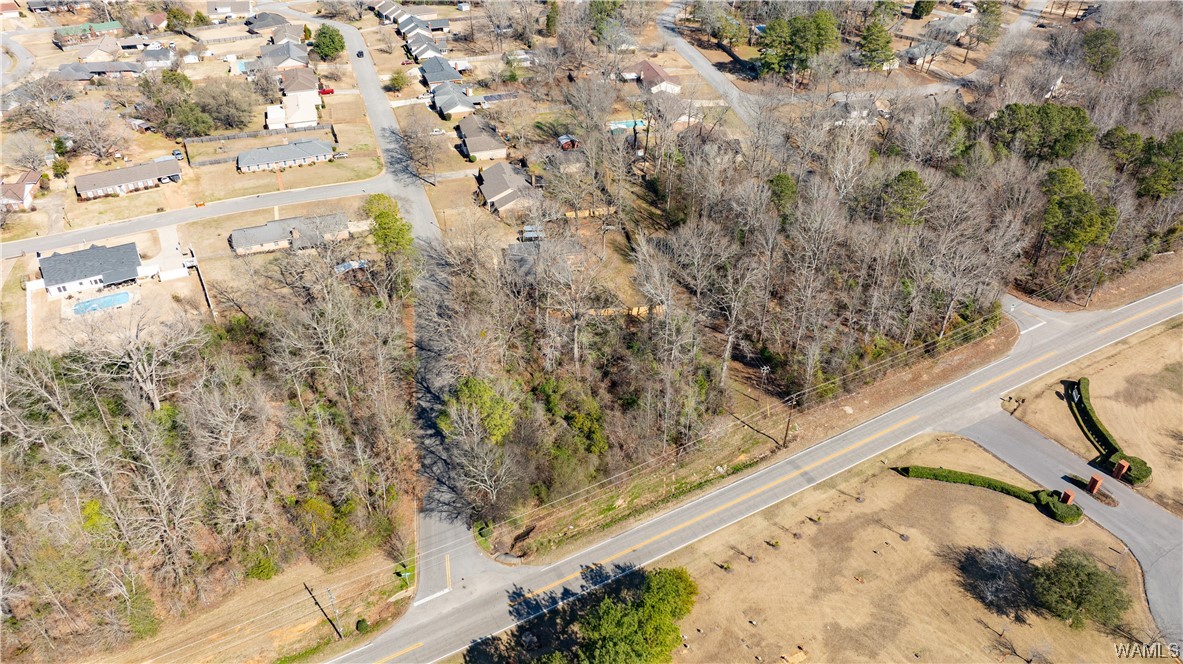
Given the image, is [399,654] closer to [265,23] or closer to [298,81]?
Answer: [298,81]

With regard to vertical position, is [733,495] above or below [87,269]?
below

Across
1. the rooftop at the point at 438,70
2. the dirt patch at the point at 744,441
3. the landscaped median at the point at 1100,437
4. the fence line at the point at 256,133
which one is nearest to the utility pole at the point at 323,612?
the dirt patch at the point at 744,441

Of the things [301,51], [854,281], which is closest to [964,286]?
[854,281]

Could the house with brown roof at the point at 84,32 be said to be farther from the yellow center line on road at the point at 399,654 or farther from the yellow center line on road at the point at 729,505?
the yellow center line on road at the point at 729,505

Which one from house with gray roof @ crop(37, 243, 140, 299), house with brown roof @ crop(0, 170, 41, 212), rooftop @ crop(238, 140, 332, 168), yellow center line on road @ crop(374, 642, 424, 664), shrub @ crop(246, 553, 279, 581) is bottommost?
yellow center line on road @ crop(374, 642, 424, 664)

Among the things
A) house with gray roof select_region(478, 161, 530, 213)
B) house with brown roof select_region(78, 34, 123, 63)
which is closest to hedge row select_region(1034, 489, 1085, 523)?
house with gray roof select_region(478, 161, 530, 213)

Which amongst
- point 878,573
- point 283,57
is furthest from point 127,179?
point 878,573

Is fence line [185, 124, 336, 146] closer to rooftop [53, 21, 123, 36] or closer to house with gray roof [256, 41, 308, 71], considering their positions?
house with gray roof [256, 41, 308, 71]
